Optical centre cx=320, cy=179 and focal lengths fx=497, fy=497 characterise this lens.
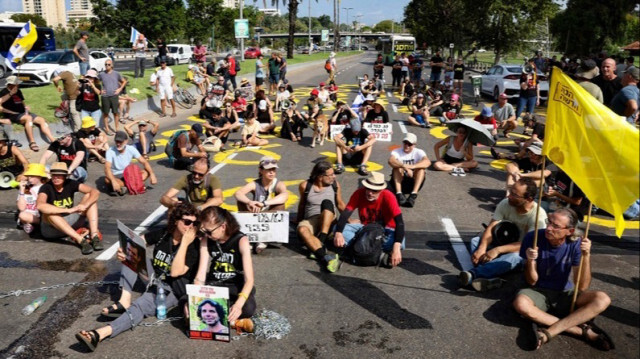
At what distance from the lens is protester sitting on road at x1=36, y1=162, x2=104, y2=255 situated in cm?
677

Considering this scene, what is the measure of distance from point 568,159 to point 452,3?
4452 centimetres

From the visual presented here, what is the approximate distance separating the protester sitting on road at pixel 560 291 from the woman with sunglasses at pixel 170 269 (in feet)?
10.9

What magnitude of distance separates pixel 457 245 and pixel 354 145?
4957 millimetres

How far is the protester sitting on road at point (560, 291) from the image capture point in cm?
458

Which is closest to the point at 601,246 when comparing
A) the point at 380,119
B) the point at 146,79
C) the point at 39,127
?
the point at 380,119

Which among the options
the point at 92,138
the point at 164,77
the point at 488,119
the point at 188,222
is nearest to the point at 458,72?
the point at 488,119

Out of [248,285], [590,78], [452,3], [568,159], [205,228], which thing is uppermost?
[452,3]

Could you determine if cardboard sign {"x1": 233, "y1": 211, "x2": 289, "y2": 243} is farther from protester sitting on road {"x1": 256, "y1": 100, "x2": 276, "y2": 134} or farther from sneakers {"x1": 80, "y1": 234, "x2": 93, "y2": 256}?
protester sitting on road {"x1": 256, "y1": 100, "x2": 276, "y2": 134}

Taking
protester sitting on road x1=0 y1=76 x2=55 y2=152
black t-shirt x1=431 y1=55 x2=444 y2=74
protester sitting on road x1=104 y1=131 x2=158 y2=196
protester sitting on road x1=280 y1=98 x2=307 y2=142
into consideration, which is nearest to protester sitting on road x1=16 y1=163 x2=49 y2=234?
protester sitting on road x1=104 y1=131 x2=158 y2=196

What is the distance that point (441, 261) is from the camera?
21.5ft

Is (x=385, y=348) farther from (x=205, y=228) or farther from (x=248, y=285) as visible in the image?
(x=205, y=228)

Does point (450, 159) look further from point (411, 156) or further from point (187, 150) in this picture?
point (187, 150)

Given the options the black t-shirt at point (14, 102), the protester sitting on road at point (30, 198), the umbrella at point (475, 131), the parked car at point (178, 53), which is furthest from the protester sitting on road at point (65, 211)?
the parked car at point (178, 53)

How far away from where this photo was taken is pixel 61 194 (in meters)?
6.90
